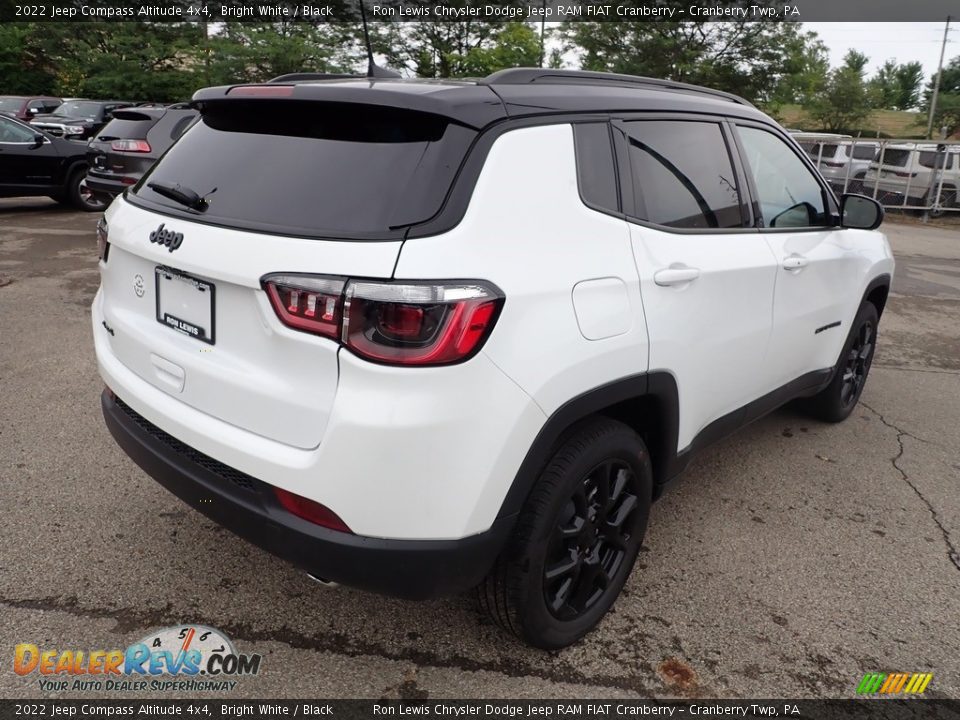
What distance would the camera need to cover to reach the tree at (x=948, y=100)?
47750mm

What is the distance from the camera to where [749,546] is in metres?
3.04

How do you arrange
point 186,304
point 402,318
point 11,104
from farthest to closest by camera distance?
point 11,104 < point 186,304 < point 402,318

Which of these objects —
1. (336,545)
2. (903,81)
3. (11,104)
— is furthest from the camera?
(903,81)

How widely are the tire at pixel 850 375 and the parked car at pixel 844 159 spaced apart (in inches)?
589

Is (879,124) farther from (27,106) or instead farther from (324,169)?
(324,169)

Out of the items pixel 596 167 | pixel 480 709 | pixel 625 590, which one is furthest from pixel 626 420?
pixel 480 709

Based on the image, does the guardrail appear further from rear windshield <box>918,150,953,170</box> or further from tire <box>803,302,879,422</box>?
tire <box>803,302,879,422</box>

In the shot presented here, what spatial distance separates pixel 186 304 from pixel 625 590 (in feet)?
6.04

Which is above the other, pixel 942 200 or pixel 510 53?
pixel 510 53

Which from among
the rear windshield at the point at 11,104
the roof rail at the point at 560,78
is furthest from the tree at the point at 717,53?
the roof rail at the point at 560,78

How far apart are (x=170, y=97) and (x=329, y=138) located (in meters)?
32.7

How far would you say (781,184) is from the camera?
11.1 ft

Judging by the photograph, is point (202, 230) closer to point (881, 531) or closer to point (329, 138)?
point (329, 138)

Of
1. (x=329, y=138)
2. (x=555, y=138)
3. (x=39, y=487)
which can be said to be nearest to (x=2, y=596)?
(x=39, y=487)
